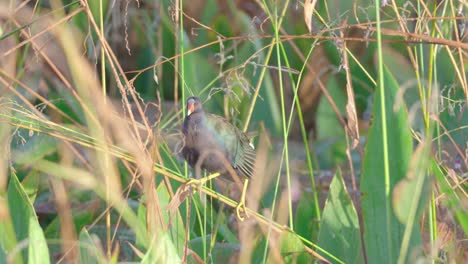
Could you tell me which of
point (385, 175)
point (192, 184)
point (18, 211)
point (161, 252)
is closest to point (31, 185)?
point (18, 211)

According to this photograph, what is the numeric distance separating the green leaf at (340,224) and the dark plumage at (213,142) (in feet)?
1.03

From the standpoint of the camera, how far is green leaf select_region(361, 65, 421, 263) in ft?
4.83

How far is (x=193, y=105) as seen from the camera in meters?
2.13

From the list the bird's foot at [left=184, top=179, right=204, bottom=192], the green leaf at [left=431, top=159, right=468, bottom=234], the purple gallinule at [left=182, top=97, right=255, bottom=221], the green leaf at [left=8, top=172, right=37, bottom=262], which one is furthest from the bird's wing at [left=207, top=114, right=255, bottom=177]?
the green leaf at [left=431, top=159, right=468, bottom=234]

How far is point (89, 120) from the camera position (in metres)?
1.54

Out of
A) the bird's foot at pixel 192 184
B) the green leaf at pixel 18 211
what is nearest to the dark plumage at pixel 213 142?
the bird's foot at pixel 192 184

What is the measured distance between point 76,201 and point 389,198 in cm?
170

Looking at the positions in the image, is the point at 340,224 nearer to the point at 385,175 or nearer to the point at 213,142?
the point at 385,175

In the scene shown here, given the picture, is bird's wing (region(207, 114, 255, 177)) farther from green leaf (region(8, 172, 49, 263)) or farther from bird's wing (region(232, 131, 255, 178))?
green leaf (region(8, 172, 49, 263))

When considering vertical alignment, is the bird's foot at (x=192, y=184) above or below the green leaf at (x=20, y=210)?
above

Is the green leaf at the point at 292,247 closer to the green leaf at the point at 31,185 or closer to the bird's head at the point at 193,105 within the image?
the bird's head at the point at 193,105

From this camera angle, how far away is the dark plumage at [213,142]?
204 cm

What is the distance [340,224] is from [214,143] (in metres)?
0.47

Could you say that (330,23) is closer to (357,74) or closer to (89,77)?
(89,77)
